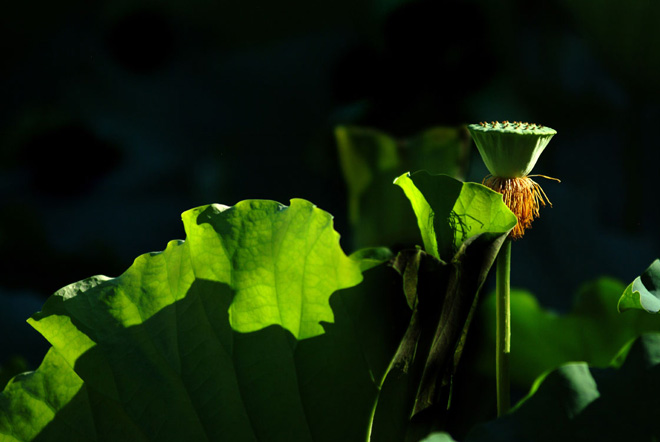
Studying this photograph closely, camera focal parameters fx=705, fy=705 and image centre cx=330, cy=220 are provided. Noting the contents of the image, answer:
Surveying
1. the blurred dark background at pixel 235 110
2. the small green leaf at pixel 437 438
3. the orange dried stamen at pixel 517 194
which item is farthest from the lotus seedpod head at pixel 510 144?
the blurred dark background at pixel 235 110

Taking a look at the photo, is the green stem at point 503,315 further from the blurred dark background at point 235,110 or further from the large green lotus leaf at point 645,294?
the blurred dark background at point 235,110

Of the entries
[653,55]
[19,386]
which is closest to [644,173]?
[653,55]

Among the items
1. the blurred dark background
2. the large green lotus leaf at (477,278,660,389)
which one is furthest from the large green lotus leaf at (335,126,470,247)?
the blurred dark background

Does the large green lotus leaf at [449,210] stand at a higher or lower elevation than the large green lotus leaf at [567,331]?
higher

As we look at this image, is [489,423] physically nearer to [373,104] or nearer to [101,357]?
[101,357]

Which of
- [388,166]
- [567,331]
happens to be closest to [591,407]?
[567,331]

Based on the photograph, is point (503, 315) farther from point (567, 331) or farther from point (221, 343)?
point (567, 331)

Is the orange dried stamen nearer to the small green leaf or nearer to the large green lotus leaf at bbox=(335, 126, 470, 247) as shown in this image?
the small green leaf
